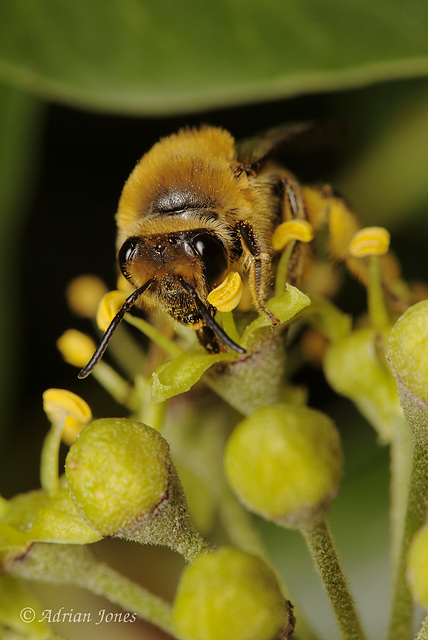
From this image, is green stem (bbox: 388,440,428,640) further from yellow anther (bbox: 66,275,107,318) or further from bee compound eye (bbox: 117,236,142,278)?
yellow anther (bbox: 66,275,107,318)

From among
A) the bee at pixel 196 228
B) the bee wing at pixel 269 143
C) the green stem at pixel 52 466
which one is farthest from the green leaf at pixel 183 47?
the green stem at pixel 52 466

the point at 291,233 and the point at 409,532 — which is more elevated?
the point at 291,233

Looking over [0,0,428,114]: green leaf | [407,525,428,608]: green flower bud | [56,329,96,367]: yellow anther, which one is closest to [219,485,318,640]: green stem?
[56,329,96,367]: yellow anther

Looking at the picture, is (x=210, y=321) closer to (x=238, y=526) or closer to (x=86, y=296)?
(x=238, y=526)

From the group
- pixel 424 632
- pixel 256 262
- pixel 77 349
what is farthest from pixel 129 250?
pixel 424 632

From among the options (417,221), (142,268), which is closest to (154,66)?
(142,268)

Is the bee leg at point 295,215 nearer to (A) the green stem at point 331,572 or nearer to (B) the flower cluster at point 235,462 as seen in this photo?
(B) the flower cluster at point 235,462
